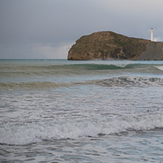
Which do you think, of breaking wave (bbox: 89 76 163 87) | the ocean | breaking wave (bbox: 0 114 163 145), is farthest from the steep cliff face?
breaking wave (bbox: 0 114 163 145)

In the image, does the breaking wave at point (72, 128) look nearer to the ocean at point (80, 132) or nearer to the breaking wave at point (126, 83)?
the ocean at point (80, 132)

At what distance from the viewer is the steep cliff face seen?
5294cm

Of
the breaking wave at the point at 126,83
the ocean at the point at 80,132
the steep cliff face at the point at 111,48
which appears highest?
the steep cliff face at the point at 111,48

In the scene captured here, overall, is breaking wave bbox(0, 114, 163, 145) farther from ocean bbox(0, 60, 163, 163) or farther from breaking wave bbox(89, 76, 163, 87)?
breaking wave bbox(89, 76, 163, 87)

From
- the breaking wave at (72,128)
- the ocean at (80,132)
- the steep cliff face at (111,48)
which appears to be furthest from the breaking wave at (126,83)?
the steep cliff face at (111,48)

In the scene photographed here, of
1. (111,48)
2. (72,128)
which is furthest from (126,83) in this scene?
(111,48)

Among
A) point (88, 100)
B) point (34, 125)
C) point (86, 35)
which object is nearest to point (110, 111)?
point (88, 100)

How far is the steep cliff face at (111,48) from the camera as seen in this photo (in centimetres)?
5294

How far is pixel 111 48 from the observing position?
53250mm

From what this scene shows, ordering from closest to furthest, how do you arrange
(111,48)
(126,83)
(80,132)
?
(80,132)
(126,83)
(111,48)

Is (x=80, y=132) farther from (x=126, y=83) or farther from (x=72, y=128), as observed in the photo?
(x=126, y=83)

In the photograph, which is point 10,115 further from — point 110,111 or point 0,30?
point 0,30

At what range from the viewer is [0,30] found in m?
16.7

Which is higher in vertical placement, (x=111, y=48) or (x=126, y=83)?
(x=111, y=48)
